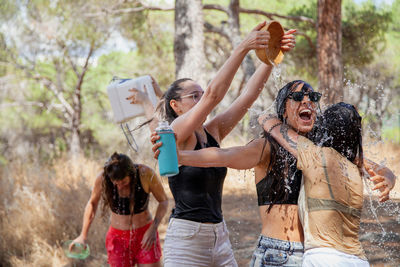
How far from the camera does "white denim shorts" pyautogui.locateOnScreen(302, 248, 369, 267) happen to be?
6.76ft

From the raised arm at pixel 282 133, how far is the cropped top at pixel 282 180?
35 millimetres

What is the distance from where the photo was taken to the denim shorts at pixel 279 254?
2217mm

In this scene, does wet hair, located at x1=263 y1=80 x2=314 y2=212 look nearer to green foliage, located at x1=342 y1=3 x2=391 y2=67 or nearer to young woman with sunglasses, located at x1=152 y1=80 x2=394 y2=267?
young woman with sunglasses, located at x1=152 y1=80 x2=394 y2=267

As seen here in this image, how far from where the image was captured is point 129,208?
4121 mm

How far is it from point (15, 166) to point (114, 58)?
1256cm

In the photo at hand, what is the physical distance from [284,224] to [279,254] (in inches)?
5.6

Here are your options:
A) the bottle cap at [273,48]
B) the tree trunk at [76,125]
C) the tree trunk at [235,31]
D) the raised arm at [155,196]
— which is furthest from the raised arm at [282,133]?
the tree trunk at [76,125]

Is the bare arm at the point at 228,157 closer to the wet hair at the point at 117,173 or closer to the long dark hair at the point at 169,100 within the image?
the long dark hair at the point at 169,100

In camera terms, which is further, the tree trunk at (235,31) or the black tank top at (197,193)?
the tree trunk at (235,31)

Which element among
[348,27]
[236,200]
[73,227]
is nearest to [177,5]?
[236,200]

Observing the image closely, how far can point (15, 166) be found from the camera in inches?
392

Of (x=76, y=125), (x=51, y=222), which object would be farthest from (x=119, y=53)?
(x=51, y=222)

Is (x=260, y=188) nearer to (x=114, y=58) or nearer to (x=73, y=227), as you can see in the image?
(x=73, y=227)

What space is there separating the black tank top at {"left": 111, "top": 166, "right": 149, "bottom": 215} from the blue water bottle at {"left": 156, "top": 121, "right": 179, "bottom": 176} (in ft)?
6.82
